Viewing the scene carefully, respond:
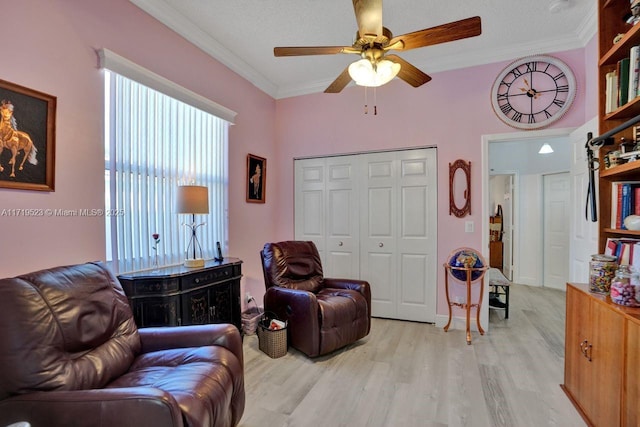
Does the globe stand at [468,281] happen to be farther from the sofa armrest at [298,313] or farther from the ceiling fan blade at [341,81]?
the ceiling fan blade at [341,81]

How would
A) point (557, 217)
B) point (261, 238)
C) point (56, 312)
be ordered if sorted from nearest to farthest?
point (56, 312) < point (261, 238) < point (557, 217)

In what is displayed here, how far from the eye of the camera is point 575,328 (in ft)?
6.61

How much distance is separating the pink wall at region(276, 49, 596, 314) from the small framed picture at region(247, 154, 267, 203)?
0.59 meters

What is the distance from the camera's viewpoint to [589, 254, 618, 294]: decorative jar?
5.96ft

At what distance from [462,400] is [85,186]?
291cm

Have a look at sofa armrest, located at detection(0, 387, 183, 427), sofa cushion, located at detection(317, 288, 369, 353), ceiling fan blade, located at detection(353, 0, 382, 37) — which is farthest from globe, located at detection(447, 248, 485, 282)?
sofa armrest, located at detection(0, 387, 183, 427)

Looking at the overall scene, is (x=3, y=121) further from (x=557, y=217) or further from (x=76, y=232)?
(x=557, y=217)

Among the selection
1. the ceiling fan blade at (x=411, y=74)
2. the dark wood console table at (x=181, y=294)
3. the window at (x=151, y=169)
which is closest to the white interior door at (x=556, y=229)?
the ceiling fan blade at (x=411, y=74)

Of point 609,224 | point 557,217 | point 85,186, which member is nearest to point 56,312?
point 85,186

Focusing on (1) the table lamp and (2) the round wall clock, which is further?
(2) the round wall clock

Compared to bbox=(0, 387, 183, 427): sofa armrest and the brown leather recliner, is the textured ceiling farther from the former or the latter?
bbox=(0, 387, 183, 427): sofa armrest

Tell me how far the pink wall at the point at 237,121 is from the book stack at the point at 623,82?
3.65 feet

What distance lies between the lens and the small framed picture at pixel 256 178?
3.73 m

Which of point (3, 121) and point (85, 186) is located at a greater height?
point (3, 121)
